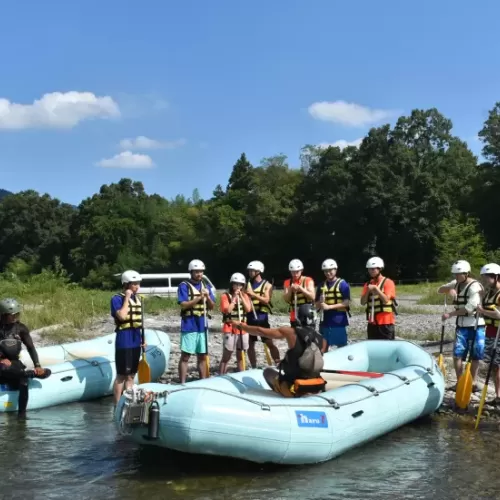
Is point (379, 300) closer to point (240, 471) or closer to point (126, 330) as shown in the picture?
point (126, 330)

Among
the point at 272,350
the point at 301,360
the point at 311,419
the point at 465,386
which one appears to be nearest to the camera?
the point at 311,419

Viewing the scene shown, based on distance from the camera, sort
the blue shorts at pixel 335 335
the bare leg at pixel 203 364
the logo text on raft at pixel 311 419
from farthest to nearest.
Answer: the blue shorts at pixel 335 335, the bare leg at pixel 203 364, the logo text on raft at pixel 311 419

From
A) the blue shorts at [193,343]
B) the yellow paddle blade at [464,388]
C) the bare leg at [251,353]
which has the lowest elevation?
the yellow paddle blade at [464,388]

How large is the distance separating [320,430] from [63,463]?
231cm

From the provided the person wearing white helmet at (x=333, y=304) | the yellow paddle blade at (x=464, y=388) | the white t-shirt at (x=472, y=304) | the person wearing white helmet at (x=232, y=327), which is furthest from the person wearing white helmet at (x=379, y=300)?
the person wearing white helmet at (x=232, y=327)

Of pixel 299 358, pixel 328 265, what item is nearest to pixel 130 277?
pixel 299 358

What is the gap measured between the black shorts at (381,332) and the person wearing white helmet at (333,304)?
325mm

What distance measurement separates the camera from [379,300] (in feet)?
26.4

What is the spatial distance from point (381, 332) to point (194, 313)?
2311 mm

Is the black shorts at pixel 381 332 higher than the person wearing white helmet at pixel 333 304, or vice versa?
the person wearing white helmet at pixel 333 304

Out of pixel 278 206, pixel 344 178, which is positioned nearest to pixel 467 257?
pixel 344 178

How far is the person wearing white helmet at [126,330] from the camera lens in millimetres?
7168

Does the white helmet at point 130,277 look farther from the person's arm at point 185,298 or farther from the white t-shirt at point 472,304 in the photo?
the white t-shirt at point 472,304

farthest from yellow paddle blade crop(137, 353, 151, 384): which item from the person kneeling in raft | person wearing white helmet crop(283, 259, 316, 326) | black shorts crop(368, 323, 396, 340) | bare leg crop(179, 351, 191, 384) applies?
black shorts crop(368, 323, 396, 340)
